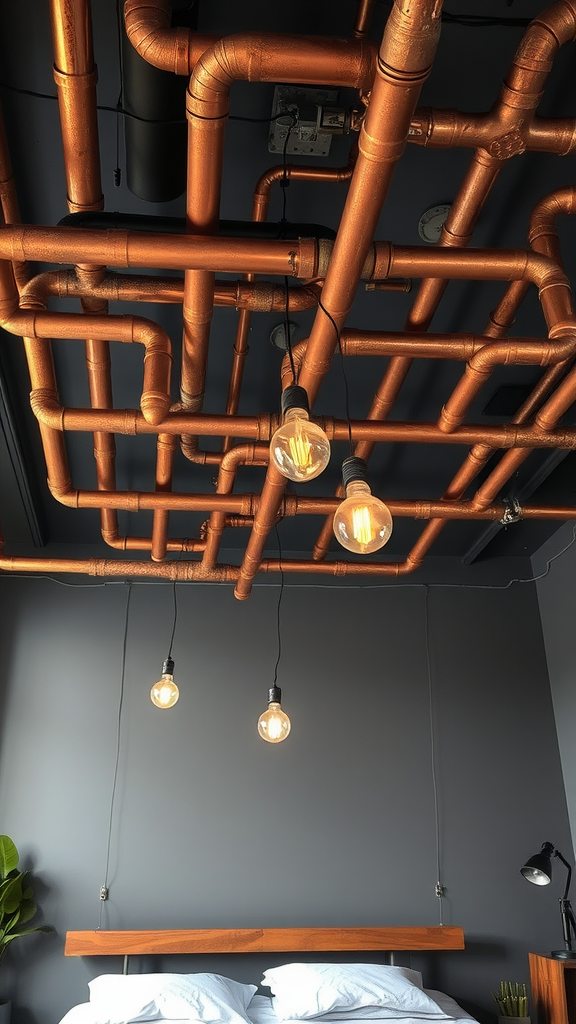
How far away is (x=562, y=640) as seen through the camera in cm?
467

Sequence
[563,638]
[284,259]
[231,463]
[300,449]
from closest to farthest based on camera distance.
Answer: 1. [300,449]
2. [284,259]
3. [231,463]
4. [563,638]

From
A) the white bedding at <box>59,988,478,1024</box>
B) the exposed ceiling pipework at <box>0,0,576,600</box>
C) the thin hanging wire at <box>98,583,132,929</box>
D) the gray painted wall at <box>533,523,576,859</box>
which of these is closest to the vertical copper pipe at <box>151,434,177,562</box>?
the exposed ceiling pipework at <box>0,0,576,600</box>

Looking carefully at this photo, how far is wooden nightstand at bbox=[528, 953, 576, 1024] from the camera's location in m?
3.62

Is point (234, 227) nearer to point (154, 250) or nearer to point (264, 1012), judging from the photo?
point (154, 250)

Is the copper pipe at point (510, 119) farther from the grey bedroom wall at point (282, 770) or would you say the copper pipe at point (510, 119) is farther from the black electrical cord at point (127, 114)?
the grey bedroom wall at point (282, 770)

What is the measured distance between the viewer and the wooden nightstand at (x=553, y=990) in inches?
142

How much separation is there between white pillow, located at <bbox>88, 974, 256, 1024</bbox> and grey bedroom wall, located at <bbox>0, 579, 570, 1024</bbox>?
506mm

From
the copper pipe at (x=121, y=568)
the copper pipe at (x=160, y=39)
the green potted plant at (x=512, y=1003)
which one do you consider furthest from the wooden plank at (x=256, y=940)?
the copper pipe at (x=160, y=39)

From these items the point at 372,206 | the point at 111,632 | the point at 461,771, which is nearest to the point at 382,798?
the point at 461,771

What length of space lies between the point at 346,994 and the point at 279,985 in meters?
0.35

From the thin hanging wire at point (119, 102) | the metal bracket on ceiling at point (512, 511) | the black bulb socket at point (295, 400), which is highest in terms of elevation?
the thin hanging wire at point (119, 102)

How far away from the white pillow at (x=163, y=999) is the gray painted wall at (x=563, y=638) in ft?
6.83

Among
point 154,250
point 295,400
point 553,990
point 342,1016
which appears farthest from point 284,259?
point 553,990

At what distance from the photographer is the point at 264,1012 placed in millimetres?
3584
